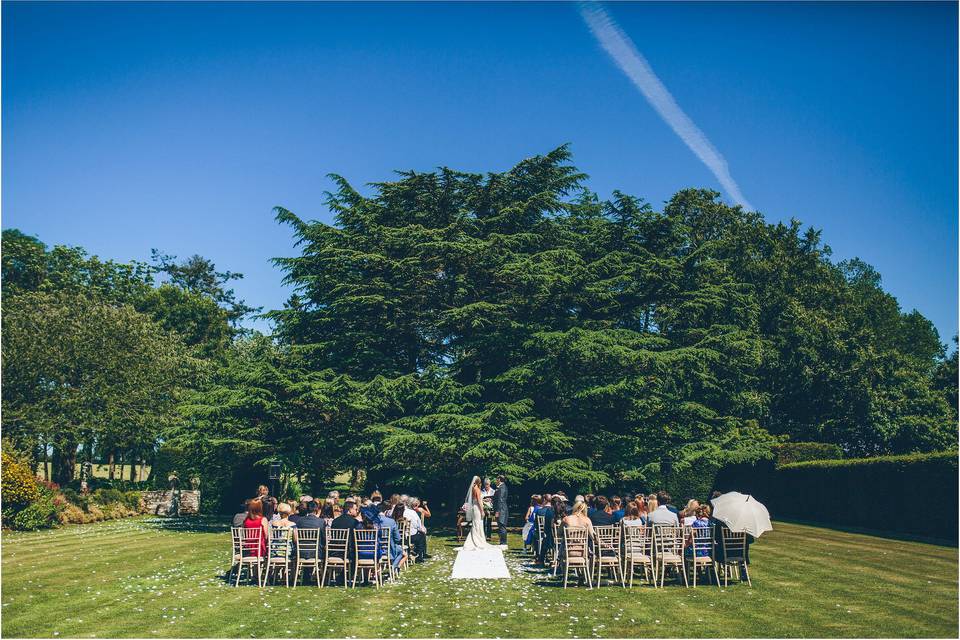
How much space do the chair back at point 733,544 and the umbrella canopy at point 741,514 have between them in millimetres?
184

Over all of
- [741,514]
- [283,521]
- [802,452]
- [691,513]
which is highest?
[802,452]

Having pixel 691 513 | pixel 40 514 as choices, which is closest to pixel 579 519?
pixel 691 513

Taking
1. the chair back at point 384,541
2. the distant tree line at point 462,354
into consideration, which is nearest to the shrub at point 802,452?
the distant tree line at point 462,354

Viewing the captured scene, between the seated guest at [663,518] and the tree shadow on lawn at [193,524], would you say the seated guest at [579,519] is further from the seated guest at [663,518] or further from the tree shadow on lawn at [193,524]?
the tree shadow on lawn at [193,524]

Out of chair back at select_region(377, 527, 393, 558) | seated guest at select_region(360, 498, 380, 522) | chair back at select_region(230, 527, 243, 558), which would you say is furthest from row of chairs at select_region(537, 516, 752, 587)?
chair back at select_region(230, 527, 243, 558)

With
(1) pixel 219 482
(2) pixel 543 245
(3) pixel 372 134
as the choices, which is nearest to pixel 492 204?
(2) pixel 543 245

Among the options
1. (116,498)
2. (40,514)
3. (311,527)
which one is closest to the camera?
(311,527)

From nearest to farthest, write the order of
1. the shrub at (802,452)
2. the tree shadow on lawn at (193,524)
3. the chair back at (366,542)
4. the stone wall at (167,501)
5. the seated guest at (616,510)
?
the chair back at (366,542) → the seated guest at (616,510) → the tree shadow on lawn at (193,524) → the stone wall at (167,501) → the shrub at (802,452)

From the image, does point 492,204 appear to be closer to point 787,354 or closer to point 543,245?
point 543,245

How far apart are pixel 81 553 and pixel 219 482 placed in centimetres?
1718

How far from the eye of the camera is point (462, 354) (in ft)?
106

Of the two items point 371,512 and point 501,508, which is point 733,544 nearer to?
point 371,512

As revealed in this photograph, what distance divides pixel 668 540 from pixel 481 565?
4.55m

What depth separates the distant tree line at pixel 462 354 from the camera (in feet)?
96.2
